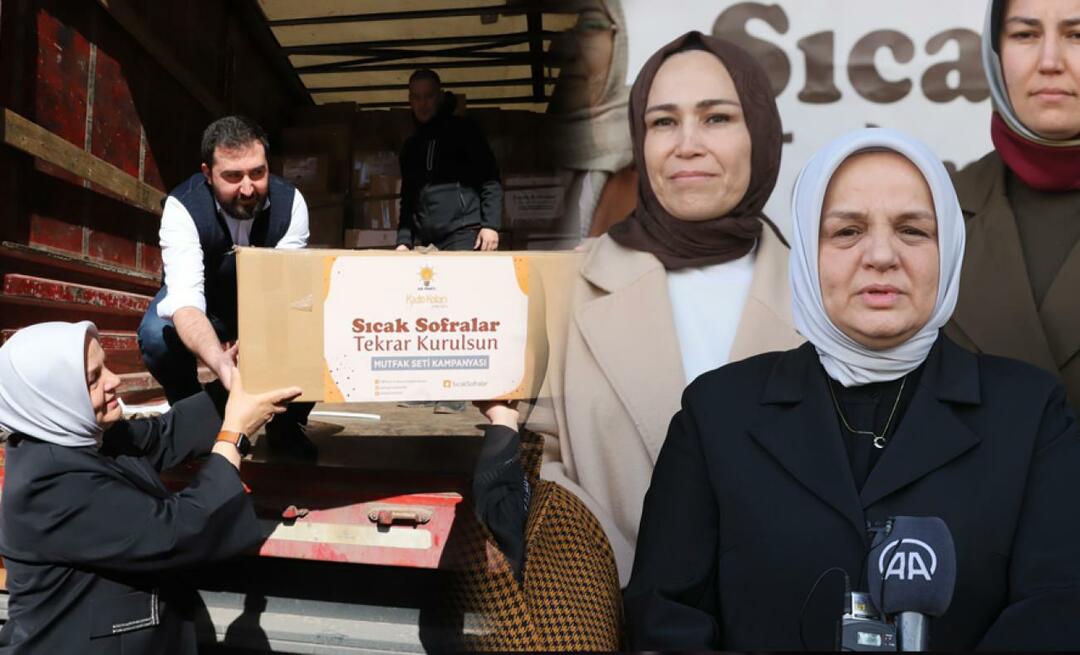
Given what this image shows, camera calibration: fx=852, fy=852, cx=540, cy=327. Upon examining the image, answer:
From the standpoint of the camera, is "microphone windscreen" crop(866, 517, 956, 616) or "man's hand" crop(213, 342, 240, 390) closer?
"microphone windscreen" crop(866, 517, 956, 616)

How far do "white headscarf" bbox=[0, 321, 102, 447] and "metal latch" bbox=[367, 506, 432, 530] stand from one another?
677mm

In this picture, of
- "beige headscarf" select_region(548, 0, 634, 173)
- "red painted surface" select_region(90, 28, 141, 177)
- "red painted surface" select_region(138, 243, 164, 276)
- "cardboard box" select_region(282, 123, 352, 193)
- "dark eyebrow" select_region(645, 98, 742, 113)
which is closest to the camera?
"dark eyebrow" select_region(645, 98, 742, 113)

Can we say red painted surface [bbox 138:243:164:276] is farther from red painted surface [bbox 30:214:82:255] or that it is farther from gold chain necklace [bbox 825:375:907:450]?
gold chain necklace [bbox 825:375:907:450]

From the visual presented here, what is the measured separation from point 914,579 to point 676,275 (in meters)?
0.75

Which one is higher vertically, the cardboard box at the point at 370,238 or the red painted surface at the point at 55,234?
the cardboard box at the point at 370,238

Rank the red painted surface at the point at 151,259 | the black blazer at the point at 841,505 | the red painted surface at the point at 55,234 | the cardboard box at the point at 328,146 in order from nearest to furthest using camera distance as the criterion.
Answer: the black blazer at the point at 841,505 → the red painted surface at the point at 55,234 → the red painted surface at the point at 151,259 → the cardboard box at the point at 328,146

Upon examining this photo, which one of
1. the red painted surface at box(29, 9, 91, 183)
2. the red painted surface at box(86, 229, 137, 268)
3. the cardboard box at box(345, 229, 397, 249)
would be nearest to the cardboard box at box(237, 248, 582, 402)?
the red painted surface at box(29, 9, 91, 183)

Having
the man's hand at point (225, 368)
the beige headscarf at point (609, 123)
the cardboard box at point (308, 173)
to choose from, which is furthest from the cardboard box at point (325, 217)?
the beige headscarf at point (609, 123)

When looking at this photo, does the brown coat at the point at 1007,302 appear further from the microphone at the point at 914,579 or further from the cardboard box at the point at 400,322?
the cardboard box at the point at 400,322

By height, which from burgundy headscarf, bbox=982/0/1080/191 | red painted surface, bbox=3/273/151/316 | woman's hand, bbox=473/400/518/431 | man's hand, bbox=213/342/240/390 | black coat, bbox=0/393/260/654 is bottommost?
black coat, bbox=0/393/260/654

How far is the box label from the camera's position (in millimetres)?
1812

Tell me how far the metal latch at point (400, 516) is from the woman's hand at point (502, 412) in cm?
33

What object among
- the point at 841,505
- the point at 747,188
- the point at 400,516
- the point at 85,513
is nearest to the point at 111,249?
the point at 85,513

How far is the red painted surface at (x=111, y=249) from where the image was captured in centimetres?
295
